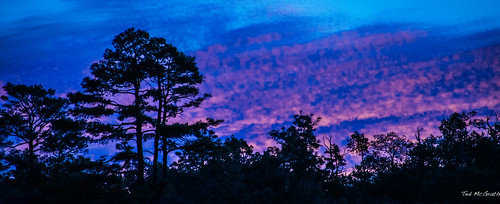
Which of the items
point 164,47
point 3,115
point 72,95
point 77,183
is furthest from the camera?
point 3,115

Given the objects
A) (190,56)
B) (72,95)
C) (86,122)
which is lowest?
(86,122)

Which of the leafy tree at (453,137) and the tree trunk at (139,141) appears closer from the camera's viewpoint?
the tree trunk at (139,141)

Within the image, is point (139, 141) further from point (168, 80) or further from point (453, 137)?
point (453, 137)

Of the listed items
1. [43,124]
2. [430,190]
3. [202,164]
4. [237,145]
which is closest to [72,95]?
[43,124]

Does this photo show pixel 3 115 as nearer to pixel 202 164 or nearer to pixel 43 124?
pixel 43 124

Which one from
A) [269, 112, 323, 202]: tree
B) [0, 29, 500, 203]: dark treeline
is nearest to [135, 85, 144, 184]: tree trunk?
[0, 29, 500, 203]: dark treeline

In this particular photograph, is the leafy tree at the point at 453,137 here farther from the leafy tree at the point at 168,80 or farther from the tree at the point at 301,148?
the leafy tree at the point at 168,80

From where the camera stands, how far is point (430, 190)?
24.5 metres

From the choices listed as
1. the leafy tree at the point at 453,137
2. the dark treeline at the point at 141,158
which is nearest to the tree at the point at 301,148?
the dark treeline at the point at 141,158

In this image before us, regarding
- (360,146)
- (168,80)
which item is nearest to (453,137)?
(360,146)

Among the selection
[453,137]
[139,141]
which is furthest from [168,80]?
[453,137]

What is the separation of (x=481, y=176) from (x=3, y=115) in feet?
118

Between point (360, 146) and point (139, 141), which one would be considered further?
point (360, 146)

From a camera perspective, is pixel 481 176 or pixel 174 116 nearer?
pixel 174 116
